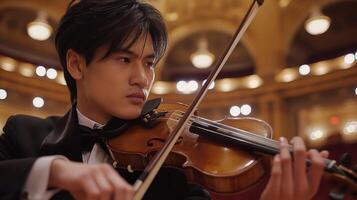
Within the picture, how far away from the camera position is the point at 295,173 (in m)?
0.94

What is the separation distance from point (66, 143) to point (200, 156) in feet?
0.97

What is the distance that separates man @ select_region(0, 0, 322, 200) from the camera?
952mm

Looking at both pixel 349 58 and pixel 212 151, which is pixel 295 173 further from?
pixel 349 58

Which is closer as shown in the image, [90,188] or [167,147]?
[90,188]

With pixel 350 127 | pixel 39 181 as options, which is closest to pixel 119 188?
pixel 39 181

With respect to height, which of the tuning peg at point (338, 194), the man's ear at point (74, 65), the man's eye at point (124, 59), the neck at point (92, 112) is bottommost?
the neck at point (92, 112)

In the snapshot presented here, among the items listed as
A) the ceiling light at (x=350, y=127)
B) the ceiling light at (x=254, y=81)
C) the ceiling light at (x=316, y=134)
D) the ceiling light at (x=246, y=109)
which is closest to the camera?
the ceiling light at (x=350, y=127)

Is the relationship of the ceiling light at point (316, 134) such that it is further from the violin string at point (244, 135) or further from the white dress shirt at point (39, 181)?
the white dress shirt at point (39, 181)

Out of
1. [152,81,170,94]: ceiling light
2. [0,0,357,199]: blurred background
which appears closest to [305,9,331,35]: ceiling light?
[0,0,357,199]: blurred background

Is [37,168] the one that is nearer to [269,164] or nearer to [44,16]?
[269,164]

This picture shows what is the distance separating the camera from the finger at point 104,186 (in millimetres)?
678

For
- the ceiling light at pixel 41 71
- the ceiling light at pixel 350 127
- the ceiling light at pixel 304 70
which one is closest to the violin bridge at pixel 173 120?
the ceiling light at pixel 350 127

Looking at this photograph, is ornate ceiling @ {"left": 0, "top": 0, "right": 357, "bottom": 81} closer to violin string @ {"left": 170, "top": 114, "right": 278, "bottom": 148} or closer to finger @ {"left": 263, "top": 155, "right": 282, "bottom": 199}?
violin string @ {"left": 170, "top": 114, "right": 278, "bottom": 148}

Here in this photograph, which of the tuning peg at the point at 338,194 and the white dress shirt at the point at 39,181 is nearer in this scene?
the white dress shirt at the point at 39,181
